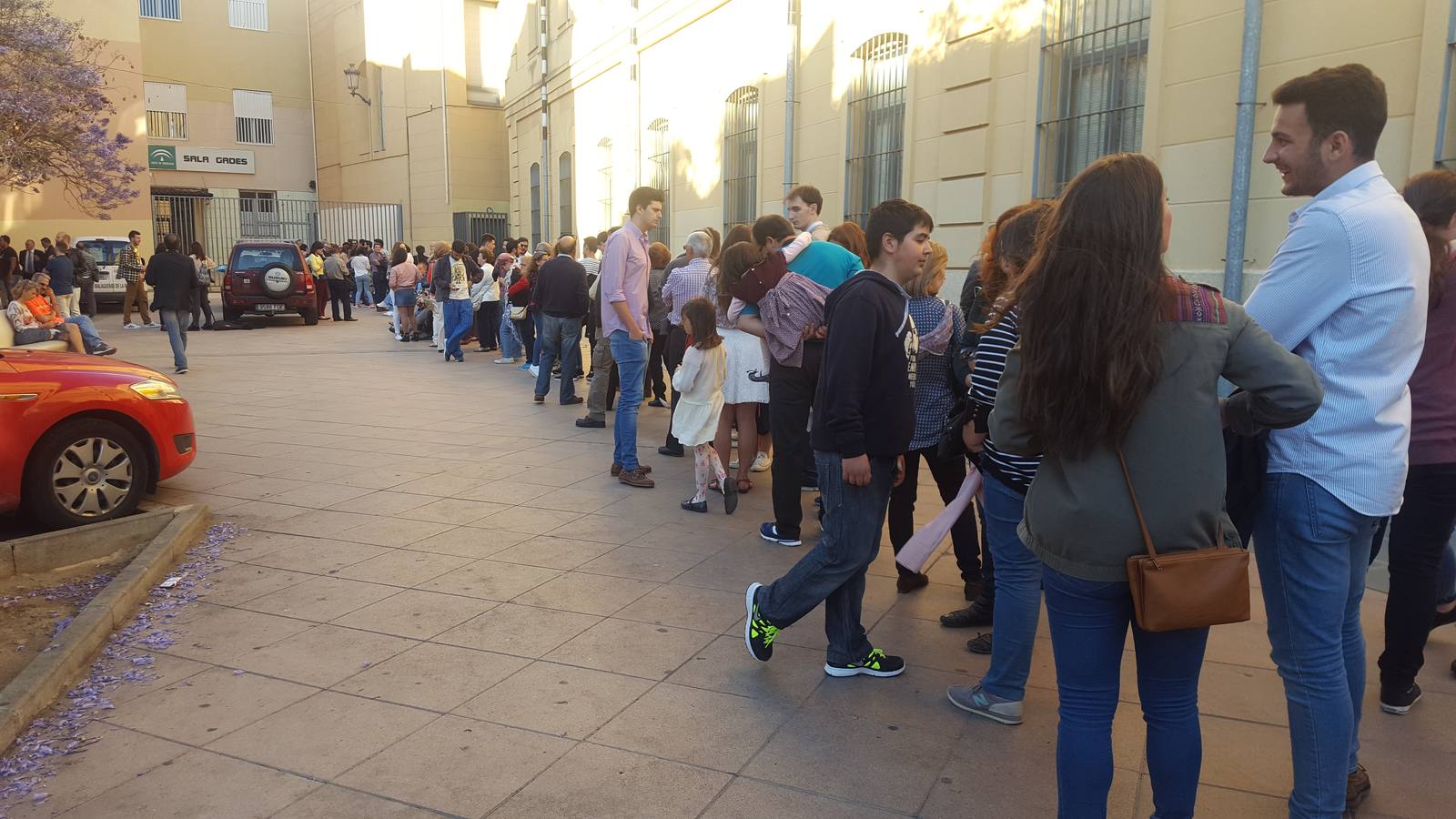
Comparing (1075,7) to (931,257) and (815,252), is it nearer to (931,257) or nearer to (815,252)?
(815,252)

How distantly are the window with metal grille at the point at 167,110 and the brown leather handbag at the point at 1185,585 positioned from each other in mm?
40156

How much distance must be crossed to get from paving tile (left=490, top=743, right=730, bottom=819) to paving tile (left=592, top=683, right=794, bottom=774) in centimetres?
7

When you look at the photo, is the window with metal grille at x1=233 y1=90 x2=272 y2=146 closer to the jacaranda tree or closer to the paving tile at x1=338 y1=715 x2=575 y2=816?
the jacaranda tree

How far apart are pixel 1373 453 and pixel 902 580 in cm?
267

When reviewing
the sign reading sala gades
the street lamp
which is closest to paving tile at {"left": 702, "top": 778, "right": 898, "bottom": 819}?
the street lamp

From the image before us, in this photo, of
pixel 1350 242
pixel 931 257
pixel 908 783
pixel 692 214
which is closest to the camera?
pixel 1350 242

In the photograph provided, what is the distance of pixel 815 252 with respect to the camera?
6156 millimetres

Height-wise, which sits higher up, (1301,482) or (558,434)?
(1301,482)

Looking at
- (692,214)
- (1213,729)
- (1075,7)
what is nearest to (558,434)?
(1075,7)

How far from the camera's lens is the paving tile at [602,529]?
6.03 m

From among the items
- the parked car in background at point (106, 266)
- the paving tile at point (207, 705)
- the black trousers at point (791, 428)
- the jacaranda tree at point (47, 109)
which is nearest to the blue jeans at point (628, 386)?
the black trousers at point (791, 428)

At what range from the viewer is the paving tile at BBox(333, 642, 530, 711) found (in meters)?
3.85

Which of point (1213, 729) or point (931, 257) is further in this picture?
point (931, 257)

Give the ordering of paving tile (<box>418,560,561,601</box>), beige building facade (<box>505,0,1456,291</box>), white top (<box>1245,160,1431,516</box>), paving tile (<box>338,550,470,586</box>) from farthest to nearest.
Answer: beige building facade (<box>505,0,1456,291</box>), paving tile (<box>338,550,470,586</box>), paving tile (<box>418,560,561,601</box>), white top (<box>1245,160,1431,516</box>)
